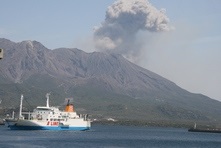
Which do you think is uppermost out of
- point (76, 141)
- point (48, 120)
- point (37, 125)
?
point (48, 120)

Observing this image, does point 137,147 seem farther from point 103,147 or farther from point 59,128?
point 59,128

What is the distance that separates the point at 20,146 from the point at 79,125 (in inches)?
2940

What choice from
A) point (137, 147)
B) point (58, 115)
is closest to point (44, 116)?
point (58, 115)

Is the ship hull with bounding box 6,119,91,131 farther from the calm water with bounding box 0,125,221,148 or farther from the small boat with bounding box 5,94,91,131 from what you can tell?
the calm water with bounding box 0,125,221,148

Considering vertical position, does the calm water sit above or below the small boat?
below

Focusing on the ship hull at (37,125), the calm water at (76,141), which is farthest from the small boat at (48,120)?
the calm water at (76,141)

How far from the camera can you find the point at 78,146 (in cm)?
9212

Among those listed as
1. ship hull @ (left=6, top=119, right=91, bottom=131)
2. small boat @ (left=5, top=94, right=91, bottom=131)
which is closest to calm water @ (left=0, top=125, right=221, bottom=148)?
ship hull @ (left=6, top=119, right=91, bottom=131)

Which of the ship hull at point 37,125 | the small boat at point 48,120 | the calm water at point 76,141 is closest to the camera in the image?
the calm water at point 76,141

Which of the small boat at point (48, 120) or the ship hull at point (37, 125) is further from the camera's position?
the small boat at point (48, 120)

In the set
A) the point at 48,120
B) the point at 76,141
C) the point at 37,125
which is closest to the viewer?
the point at 76,141

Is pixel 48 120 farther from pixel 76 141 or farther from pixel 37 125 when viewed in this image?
pixel 76 141

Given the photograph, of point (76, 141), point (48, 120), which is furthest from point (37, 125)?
point (76, 141)

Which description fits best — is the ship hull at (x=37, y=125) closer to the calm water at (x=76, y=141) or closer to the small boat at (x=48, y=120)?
the small boat at (x=48, y=120)
